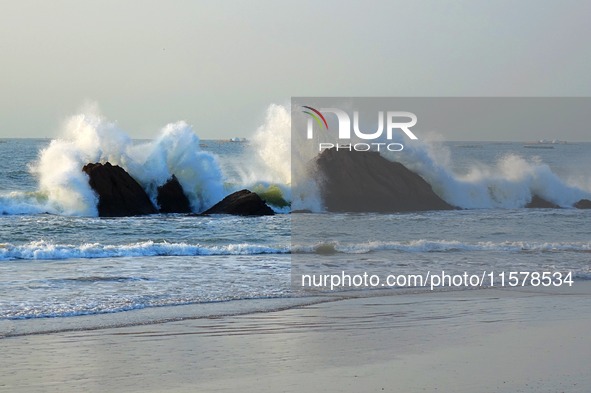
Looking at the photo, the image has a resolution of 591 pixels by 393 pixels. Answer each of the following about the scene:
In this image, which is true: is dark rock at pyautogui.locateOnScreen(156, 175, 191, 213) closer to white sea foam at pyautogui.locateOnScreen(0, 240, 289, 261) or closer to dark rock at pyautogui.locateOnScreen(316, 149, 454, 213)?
dark rock at pyautogui.locateOnScreen(316, 149, 454, 213)

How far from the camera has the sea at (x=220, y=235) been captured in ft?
42.8

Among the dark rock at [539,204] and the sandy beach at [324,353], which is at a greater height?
the dark rock at [539,204]

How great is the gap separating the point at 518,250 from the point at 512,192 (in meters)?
13.7

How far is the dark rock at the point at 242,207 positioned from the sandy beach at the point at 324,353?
1502 cm

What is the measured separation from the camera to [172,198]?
2773 cm

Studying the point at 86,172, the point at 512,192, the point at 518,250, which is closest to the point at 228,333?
the point at 518,250

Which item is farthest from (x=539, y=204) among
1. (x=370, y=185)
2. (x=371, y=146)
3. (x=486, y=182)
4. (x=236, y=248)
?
(x=236, y=248)

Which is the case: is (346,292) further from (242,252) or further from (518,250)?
(518,250)

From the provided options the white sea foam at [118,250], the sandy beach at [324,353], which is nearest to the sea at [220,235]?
the white sea foam at [118,250]

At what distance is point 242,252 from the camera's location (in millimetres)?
18672

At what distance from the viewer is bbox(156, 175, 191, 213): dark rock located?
1078 inches

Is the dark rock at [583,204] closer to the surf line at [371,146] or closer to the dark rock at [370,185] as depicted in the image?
the dark rock at [370,185]

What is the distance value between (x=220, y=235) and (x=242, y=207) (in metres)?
5.01

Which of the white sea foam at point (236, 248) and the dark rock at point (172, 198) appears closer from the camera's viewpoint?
the white sea foam at point (236, 248)
